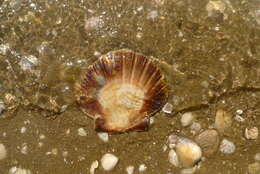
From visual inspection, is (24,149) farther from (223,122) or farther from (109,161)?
(223,122)

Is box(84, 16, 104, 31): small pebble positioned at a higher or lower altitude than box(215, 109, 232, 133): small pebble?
higher

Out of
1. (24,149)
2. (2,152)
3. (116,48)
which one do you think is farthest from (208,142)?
(2,152)

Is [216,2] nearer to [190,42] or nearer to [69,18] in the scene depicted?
[190,42]

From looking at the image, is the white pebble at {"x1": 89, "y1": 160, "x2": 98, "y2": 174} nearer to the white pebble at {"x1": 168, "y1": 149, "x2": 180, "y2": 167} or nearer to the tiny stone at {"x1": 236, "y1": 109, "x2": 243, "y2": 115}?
the white pebble at {"x1": 168, "y1": 149, "x2": 180, "y2": 167}

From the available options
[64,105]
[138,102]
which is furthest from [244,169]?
[64,105]

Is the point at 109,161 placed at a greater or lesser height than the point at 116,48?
lesser

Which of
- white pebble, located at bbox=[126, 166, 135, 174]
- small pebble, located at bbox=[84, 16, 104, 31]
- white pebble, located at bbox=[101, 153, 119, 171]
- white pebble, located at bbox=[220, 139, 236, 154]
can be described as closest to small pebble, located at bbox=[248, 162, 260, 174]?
white pebble, located at bbox=[220, 139, 236, 154]
